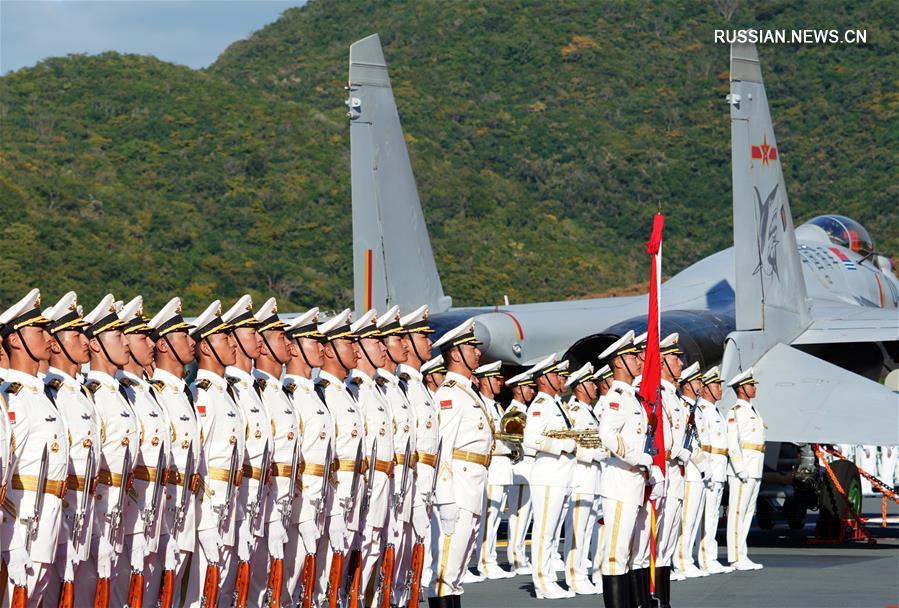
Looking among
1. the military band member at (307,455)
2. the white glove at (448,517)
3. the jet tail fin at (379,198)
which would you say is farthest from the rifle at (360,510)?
the jet tail fin at (379,198)

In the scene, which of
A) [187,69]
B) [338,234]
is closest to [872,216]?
[338,234]

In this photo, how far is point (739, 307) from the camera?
17.1 meters

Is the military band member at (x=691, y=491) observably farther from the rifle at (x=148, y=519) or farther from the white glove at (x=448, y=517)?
the rifle at (x=148, y=519)

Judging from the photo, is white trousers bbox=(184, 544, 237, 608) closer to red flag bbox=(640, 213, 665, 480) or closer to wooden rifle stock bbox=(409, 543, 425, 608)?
wooden rifle stock bbox=(409, 543, 425, 608)

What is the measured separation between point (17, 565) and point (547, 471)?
5991 millimetres

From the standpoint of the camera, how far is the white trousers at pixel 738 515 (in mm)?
13539

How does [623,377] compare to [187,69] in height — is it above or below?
below

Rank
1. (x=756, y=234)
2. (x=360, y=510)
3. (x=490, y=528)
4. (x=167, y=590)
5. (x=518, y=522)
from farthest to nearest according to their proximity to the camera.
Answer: (x=756, y=234), (x=518, y=522), (x=490, y=528), (x=360, y=510), (x=167, y=590)

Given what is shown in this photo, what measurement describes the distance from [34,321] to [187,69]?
194 feet

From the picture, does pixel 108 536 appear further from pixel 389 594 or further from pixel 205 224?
pixel 205 224

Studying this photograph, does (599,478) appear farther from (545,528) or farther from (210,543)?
(210,543)

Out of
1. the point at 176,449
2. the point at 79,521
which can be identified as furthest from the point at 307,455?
the point at 79,521

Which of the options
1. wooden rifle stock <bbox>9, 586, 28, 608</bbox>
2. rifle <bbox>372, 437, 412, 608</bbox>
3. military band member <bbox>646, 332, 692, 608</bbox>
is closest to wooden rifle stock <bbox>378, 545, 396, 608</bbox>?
rifle <bbox>372, 437, 412, 608</bbox>

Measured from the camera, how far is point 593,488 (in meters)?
11.9
